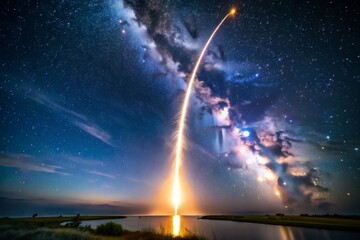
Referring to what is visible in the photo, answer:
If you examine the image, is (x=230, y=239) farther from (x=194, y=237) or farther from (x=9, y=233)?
(x=9, y=233)

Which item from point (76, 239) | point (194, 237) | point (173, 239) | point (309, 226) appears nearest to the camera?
point (76, 239)

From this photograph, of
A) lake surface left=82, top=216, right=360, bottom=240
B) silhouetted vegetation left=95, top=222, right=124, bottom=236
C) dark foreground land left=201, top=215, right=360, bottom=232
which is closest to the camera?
silhouetted vegetation left=95, top=222, right=124, bottom=236

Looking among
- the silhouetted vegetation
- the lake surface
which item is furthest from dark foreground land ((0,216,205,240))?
the lake surface

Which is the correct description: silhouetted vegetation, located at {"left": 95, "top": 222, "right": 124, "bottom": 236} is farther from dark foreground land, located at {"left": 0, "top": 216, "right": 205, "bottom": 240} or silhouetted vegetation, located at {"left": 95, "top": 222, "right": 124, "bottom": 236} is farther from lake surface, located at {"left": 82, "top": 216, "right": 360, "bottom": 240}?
lake surface, located at {"left": 82, "top": 216, "right": 360, "bottom": 240}

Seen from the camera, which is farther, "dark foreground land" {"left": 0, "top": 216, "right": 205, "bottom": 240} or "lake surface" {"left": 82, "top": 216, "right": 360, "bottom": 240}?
"lake surface" {"left": 82, "top": 216, "right": 360, "bottom": 240}

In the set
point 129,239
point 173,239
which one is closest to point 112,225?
point 129,239

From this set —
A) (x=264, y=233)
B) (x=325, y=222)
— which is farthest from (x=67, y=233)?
(x=325, y=222)

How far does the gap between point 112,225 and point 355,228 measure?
52339mm

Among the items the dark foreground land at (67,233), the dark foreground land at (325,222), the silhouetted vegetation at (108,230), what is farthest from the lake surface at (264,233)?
the silhouetted vegetation at (108,230)

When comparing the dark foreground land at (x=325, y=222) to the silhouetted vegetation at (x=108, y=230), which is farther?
the dark foreground land at (x=325, y=222)

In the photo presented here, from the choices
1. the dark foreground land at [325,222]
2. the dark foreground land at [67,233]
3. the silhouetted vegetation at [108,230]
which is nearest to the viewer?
the dark foreground land at [67,233]

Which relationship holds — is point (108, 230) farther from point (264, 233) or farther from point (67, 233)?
point (264, 233)

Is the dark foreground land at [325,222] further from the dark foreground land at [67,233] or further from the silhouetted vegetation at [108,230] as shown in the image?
the silhouetted vegetation at [108,230]

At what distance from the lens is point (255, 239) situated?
40.3 meters
